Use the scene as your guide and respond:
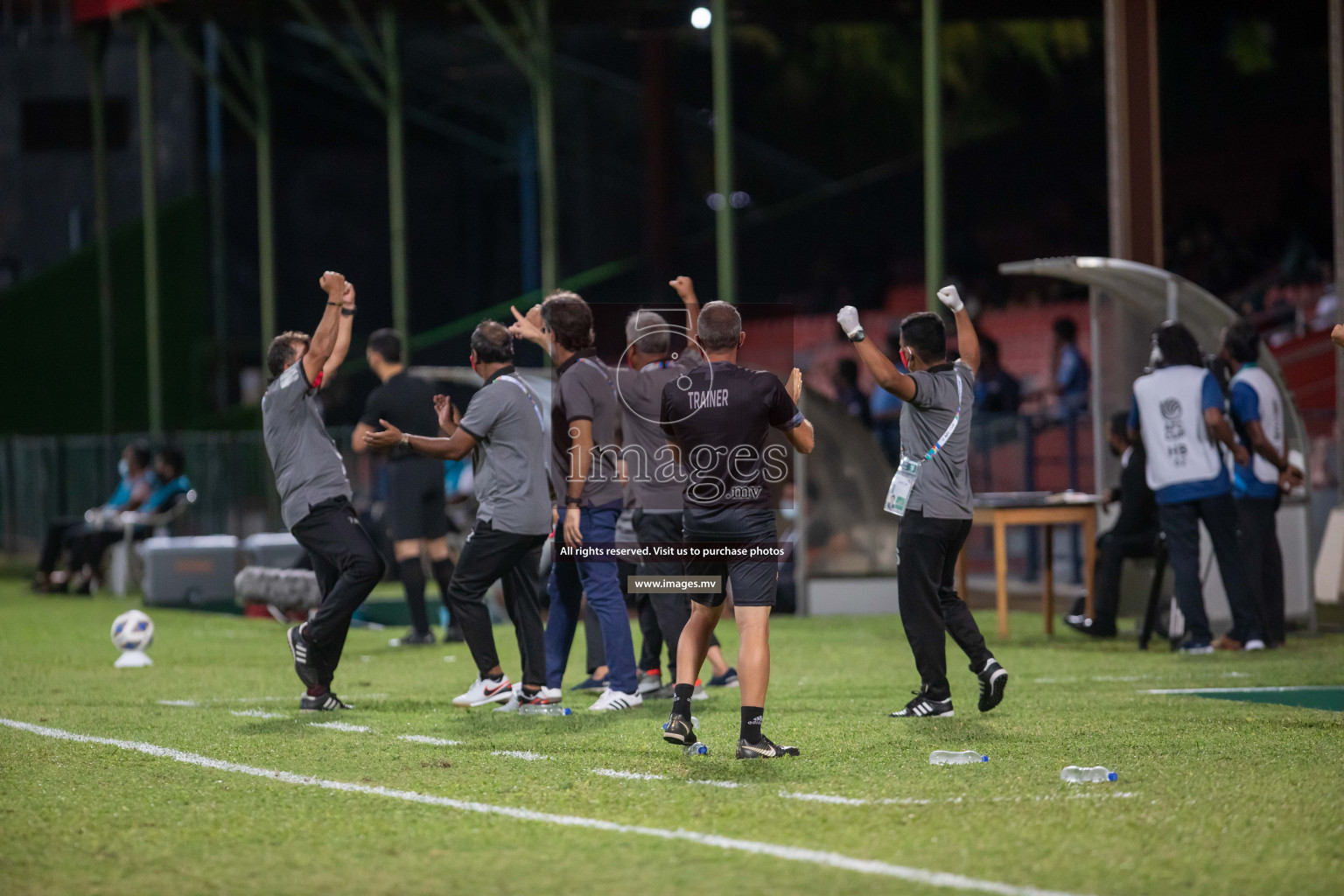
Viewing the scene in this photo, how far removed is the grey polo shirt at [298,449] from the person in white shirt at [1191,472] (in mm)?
5107

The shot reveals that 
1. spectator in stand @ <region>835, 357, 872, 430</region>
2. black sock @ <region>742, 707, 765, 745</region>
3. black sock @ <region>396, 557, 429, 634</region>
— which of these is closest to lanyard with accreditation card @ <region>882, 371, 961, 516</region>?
black sock @ <region>742, 707, 765, 745</region>

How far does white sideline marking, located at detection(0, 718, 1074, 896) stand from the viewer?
4793 millimetres

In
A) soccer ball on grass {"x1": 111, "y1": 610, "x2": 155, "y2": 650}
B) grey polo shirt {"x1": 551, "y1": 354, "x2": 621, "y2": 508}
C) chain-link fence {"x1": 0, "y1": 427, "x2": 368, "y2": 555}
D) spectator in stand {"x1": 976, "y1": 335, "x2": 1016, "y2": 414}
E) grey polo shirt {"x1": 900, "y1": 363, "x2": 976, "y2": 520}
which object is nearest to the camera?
grey polo shirt {"x1": 900, "y1": 363, "x2": 976, "y2": 520}

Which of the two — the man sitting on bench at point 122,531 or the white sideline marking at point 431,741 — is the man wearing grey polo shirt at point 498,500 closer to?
the white sideline marking at point 431,741

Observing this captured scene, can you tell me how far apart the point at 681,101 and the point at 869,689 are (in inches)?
954

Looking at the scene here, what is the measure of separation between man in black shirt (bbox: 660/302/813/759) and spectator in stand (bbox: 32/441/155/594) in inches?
469

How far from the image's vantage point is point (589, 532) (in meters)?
8.69

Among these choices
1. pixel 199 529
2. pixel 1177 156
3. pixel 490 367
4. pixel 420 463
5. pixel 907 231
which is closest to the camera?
pixel 490 367

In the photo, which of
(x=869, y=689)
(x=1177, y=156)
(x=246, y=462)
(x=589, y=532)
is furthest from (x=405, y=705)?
(x=1177, y=156)

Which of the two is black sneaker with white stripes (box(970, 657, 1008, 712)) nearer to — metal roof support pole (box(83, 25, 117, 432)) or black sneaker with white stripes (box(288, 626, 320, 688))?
black sneaker with white stripes (box(288, 626, 320, 688))

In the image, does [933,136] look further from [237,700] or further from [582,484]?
[237,700]

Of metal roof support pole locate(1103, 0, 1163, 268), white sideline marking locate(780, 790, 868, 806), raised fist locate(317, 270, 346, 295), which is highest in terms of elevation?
metal roof support pole locate(1103, 0, 1163, 268)

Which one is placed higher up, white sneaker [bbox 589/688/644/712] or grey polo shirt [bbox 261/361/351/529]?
grey polo shirt [bbox 261/361/351/529]

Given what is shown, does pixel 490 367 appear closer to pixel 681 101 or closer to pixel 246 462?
pixel 246 462
